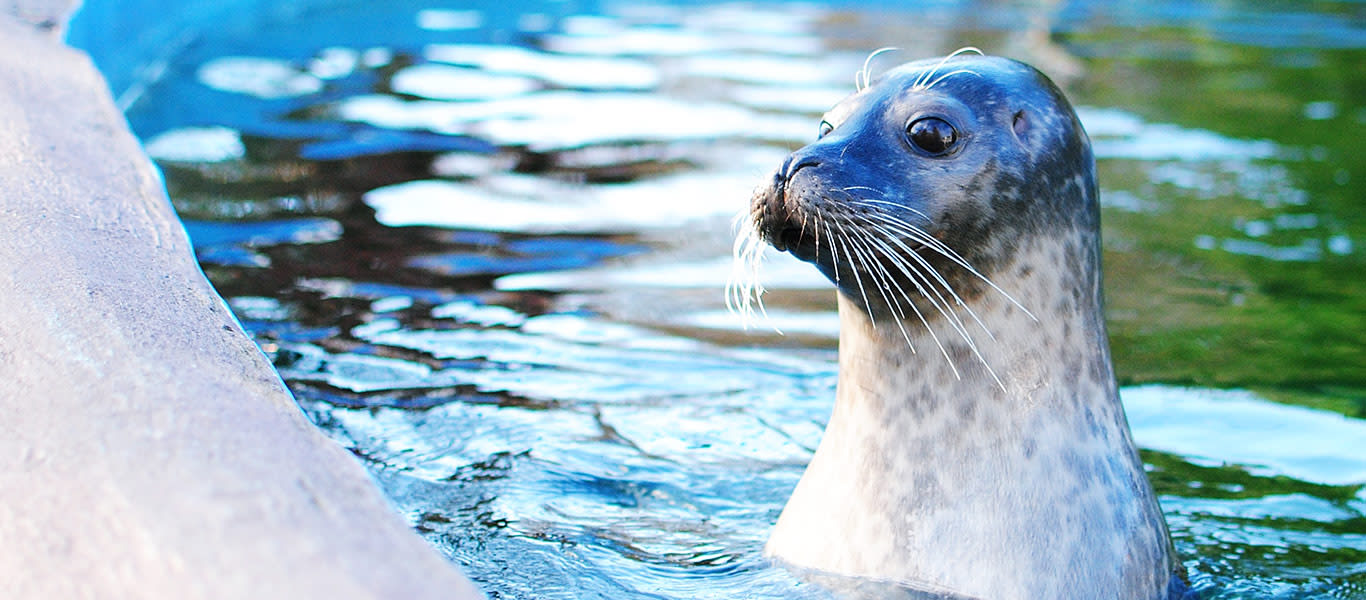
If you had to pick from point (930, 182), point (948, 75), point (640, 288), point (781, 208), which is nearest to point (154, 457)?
point (781, 208)

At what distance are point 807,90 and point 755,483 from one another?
613 centimetres

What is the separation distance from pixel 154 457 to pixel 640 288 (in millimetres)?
3234

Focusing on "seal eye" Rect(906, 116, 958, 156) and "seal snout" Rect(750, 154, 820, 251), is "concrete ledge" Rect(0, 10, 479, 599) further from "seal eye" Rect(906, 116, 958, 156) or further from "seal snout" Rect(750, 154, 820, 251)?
"seal eye" Rect(906, 116, 958, 156)

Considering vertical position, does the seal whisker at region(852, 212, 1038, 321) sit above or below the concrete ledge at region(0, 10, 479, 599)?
above

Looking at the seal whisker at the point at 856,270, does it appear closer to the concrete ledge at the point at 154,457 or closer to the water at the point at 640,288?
the water at the point at 640,288

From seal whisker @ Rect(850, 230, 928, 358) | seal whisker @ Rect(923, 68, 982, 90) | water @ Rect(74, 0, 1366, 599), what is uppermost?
seal whisker @ Rect(923, 68, 982, 90)

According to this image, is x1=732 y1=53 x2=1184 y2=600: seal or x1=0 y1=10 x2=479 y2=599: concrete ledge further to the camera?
x1=732 y1=53 x2=1184 y2=600: seal

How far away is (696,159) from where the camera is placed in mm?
7270

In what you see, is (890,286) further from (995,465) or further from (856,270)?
(995,465)

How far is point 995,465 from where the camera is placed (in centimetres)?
267

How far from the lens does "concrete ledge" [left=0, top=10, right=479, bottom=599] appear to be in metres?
1.74

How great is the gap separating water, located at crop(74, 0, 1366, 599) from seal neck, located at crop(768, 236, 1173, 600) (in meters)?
0.24

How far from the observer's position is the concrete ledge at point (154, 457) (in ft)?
5.72

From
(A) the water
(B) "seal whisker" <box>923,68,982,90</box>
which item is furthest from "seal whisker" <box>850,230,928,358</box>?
(A) the water
